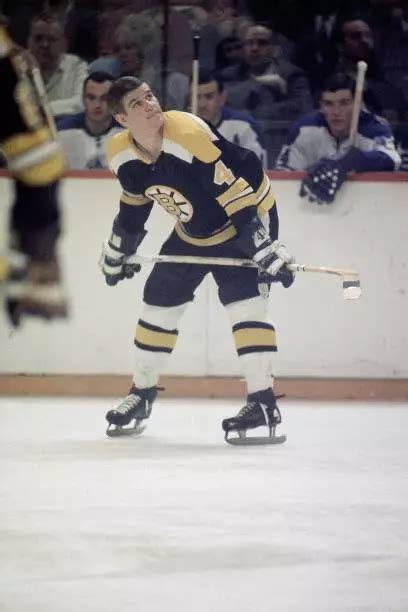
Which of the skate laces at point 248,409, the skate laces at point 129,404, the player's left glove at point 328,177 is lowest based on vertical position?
the skate laces at point 129,404

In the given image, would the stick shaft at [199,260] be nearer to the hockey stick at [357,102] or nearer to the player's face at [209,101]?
the player's face at [209,101]

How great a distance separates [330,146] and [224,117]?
0.30 m

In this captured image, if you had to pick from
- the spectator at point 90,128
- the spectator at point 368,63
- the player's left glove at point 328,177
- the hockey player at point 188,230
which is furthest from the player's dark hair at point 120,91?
the spectator at point 368,63

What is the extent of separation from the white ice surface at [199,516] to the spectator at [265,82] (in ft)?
3.21

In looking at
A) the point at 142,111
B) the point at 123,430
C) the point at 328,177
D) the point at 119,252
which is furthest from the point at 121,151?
the point at 328,177

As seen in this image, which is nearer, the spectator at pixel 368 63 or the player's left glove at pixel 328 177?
the player's left glove at pixel 328 177

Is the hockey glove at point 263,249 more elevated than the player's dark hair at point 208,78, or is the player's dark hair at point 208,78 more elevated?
the player's dark hair at point 208,78

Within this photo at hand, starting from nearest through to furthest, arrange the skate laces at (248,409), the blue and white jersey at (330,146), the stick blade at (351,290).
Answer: the skate laces at (248,409) < the stick blade at (351,290) < the blue and white jersey at (330,146)

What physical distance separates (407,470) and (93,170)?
4.51ft

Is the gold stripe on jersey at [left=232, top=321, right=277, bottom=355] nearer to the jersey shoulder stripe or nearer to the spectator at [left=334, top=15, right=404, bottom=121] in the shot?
the jersey shoulder stripe

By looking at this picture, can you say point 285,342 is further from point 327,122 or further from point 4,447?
point 4,447

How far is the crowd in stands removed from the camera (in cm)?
319

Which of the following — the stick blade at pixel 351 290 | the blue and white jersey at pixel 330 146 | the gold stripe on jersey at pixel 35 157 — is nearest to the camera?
the gold stripe on jersey at pixel 35 157

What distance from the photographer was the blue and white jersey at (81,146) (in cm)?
316
